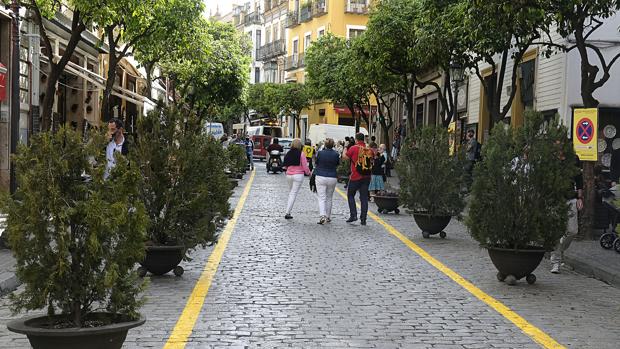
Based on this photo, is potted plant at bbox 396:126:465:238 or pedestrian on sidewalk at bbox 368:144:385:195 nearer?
potted plant at bbox 396:126:465:238

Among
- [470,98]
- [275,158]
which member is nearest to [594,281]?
[470,98]

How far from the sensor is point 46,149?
543 cm

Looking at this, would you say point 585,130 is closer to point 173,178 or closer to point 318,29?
point 173,178

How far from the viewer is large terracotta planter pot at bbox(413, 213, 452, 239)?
14.5 meters

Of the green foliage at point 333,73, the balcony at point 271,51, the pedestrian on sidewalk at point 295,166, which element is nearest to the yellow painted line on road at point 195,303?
the pedestrian on sidewalk at point 295,166

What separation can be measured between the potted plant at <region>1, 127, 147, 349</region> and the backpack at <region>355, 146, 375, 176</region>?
37.4 feet

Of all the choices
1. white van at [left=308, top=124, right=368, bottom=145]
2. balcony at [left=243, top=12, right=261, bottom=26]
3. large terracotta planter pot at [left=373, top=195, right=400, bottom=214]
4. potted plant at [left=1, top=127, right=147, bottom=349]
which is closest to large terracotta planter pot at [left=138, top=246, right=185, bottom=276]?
potted plant at [left=1, top=127, right=147, bottom=349]

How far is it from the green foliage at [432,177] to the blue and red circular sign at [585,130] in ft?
7.07

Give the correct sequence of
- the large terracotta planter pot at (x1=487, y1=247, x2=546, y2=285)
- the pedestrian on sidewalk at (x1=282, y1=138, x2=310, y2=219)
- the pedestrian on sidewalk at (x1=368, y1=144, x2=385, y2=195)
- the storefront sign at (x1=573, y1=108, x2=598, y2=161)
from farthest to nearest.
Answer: the pedestrian on sidewalk at (x1=368, y1=144, x2=385, y2=195) → the pedestrian on sidewalk at (x1=282, y1=138, x2=310, y2=219) → the storefront sign at (x1=573, y1=108, x2=598, y2=161) → the large terracotta planter pot at (x1=487, y1=247, x2=546, y2=285)

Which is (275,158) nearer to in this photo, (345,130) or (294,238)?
(345,130)

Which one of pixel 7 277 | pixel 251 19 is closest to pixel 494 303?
pixel 7 277

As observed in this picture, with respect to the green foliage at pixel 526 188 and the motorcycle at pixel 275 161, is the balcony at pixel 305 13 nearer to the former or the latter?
the motorcycle at pixel 275 161

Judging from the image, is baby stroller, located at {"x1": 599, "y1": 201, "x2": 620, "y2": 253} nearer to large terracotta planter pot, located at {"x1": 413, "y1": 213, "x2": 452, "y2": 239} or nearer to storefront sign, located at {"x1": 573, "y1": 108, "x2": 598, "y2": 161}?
storefront sign, located at {"x1": 573, "y1": 108, "x2": 598, "y2": 161}

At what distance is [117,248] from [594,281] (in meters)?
7.22
